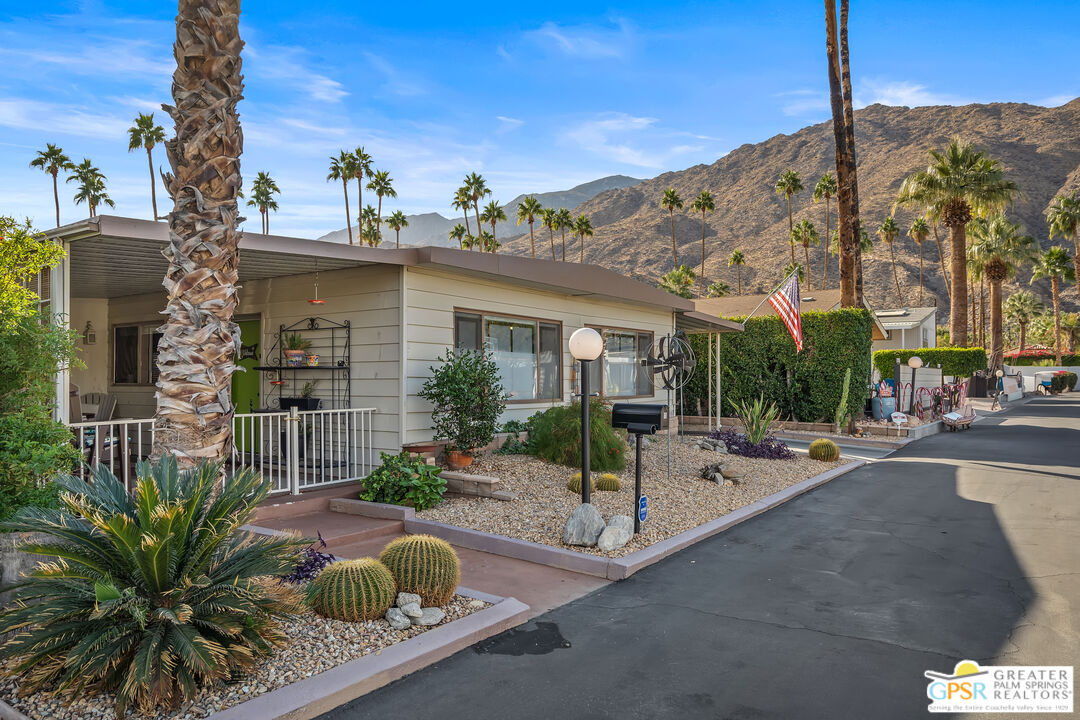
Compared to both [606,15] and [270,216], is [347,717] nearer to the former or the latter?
[606,15]

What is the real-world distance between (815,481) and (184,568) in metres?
8.93

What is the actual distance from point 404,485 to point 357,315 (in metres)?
2.49

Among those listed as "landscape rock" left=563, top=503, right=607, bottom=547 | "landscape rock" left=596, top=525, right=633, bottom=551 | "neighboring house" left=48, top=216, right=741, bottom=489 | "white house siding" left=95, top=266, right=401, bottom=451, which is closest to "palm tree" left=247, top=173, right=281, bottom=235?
"neighboring house" left=48, top=216, right=741, bottom=489

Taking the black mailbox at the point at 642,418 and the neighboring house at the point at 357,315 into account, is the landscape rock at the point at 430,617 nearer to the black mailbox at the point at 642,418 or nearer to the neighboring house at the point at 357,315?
the black mailbox at the point at 642,418

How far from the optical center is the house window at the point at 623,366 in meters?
12.2

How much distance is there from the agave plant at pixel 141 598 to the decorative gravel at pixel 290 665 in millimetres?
65

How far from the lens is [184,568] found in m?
3.07

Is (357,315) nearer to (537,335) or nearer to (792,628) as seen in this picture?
(537,335)

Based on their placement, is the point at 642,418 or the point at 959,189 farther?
the point at 959,189

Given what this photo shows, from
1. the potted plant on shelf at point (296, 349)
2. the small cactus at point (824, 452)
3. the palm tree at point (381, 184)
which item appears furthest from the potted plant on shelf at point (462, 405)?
the palm tree at point (381, 184)

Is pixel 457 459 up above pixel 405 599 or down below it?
above

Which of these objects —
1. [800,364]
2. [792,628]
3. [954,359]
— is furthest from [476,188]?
[792,628]

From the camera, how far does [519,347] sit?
33.2 feet

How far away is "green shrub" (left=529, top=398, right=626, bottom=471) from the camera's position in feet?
28.8
